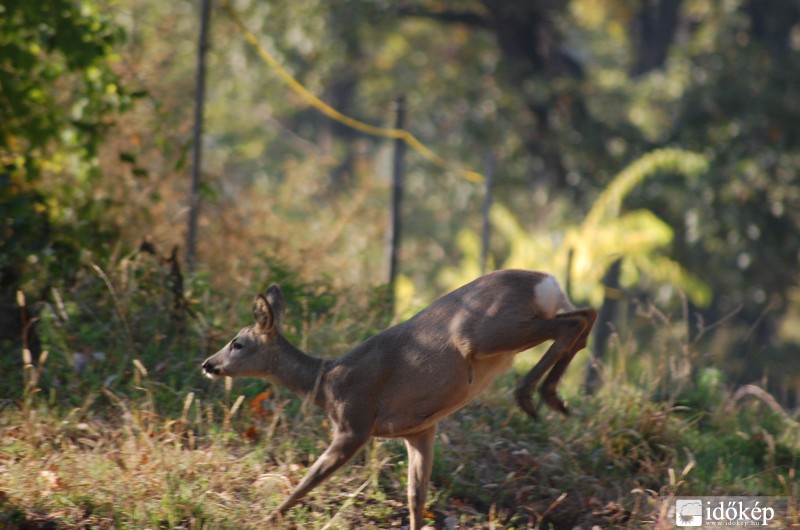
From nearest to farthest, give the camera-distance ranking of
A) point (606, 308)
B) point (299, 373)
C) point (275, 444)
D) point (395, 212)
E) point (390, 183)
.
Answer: point (299, 373), point (275, 444), point (395, 212), point (606, 308), point (390, 183)

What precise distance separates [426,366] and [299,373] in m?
0.82

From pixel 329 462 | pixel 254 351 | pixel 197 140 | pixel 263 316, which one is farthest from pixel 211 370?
pixel 197 140

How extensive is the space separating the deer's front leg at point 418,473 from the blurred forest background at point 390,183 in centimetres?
184

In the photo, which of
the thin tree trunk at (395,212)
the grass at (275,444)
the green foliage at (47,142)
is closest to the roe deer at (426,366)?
the grass at (275,444)

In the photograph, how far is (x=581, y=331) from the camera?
596 centimetres

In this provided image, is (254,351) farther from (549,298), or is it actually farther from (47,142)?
(47,142)

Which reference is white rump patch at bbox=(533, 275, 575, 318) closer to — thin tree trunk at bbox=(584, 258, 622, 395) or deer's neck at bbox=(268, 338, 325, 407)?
deer's neck at bbox=(268, 338, 325, 407)

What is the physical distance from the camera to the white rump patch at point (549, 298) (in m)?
5.99

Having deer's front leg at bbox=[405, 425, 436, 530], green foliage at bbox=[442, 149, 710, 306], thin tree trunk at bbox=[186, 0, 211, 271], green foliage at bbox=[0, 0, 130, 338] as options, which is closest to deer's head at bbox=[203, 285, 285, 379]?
deer's front leg at bbox=[405, 425, 436, 530]

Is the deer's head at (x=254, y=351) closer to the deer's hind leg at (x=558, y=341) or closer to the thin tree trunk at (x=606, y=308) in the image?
the deer's hind leg at (x=558, y=341)

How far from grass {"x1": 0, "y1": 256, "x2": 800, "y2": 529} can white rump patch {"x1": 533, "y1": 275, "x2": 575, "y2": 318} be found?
1.13 metres

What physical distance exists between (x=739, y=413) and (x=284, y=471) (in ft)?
13.2

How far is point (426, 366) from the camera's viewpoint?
6023 mm

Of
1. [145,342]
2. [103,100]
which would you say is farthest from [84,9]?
[145,342]
